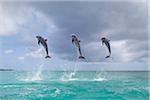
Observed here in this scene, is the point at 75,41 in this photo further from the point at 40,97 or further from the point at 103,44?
the point at 40,97

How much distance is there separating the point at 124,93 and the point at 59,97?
12.1 ft

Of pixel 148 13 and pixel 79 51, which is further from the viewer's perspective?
pixel 79 51

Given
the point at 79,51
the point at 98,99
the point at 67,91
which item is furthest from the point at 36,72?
the point at 79,51

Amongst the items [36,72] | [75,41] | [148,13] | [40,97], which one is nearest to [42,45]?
[75,41]

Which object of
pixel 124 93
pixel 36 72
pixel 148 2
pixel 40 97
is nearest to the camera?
pixel 148 2

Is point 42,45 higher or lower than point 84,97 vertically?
higher

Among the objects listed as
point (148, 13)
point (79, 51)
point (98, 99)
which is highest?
point (148, 13)

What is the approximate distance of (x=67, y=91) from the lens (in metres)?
16.2

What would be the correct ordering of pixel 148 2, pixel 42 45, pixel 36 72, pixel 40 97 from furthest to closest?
pixel 36 72 < pixel 40 97 < pixel 42 45 < pixel 148 2

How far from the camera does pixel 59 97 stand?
47.1 feet

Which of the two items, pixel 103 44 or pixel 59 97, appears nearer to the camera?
pixel 103 44

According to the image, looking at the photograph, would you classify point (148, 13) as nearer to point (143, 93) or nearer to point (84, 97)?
point (84, 97)

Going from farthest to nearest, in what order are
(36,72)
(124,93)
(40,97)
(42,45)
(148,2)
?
(36,72)
(124,93)
(40,97)
(42,45)
(148,2)

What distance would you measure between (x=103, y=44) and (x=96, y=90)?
828 cm
